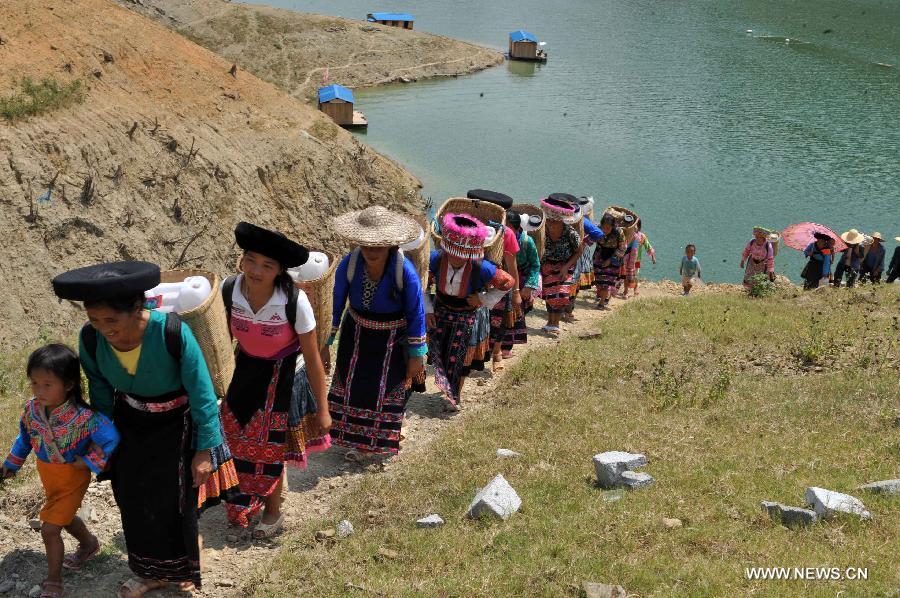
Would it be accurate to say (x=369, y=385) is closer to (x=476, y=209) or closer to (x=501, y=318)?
(x=501, y=318)

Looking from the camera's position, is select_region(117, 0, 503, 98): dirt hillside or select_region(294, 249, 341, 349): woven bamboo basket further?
select_region(117, 0, 503, 98): dirt hillside

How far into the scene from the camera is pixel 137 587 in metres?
5.04

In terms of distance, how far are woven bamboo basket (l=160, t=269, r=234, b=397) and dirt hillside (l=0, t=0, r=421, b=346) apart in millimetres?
9030

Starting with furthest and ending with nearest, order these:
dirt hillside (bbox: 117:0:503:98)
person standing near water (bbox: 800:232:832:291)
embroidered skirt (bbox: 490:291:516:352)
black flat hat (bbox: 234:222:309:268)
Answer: dirt hillside (bbox: 117:0:503:98) < person standing near water (bbox: 800:232:832:291) < embroidered skirt (bbox: 490:291:516:352) < black flat hat (bbox: 234:222:309:268)

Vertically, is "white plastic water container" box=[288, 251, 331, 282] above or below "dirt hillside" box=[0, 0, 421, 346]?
above

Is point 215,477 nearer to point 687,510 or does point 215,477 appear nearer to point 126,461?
point 126,461

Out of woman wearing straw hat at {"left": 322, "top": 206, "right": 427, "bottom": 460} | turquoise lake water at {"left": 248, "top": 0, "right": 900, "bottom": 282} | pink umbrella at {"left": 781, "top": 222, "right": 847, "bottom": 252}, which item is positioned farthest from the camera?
turquoise lake water at {"left": 248, "top": 0, "right": 900, "bottom": 282}

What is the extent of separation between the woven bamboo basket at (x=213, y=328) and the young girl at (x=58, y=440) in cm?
82

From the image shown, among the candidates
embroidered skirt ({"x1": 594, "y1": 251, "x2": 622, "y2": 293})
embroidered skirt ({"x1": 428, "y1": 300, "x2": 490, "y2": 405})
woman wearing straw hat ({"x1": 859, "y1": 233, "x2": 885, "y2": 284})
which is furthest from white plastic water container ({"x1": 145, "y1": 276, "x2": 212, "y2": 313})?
woman wearing straw hat ({"x1": 859, "y1": 233, "x2": 885, "y2": 284})

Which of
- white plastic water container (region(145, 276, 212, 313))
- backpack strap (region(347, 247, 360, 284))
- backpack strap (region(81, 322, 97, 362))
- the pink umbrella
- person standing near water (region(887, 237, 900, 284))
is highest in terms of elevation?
backpack strap (region(81, 322, 97, 362))

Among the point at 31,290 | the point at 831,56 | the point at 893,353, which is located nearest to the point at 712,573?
the point at 893,353

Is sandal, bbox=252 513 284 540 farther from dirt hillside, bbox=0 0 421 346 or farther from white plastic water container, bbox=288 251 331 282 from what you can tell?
dirt hillside, bbox=0 0 421 346

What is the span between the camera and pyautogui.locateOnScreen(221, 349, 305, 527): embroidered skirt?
5742mm

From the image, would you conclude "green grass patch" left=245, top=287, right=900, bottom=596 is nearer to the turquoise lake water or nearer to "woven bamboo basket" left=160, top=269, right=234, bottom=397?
"woven bamboo basket" left=160, top=269, right=234, bottom=397
